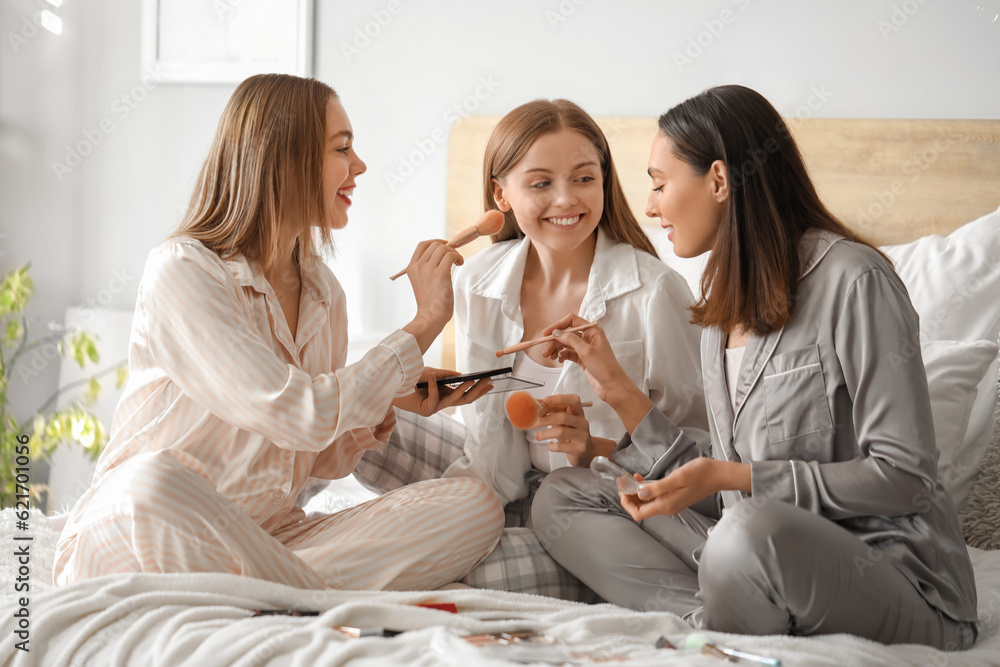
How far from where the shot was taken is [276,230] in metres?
1.46

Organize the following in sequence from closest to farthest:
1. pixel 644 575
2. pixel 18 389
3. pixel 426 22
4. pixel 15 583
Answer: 1. pixel 15 583
2. pixel 644 575
3. pixel 426 22
4. pixel 18 389

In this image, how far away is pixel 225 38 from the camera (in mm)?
2762

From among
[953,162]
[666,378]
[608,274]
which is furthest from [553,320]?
[953,162]

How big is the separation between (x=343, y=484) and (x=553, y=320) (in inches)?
25.6

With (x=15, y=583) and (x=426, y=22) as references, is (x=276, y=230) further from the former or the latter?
(x=426, y=22)

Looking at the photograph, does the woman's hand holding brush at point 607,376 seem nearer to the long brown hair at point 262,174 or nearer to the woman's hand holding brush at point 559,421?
the woman's hand holding brush at point 559,421

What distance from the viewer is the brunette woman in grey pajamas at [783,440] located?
41.9 inches

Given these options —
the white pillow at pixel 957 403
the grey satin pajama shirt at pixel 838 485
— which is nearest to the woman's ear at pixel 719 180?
the grey satin pajama shirt at pixel 838 485

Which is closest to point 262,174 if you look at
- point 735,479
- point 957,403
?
point 735,479

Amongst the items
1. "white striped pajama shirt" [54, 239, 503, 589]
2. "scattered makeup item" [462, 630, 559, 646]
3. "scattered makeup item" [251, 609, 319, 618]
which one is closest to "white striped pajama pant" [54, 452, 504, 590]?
"white striped pajama shirt" [54, 239, 503, 589]

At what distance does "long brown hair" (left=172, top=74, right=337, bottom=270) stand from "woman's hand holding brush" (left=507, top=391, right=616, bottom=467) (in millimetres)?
486

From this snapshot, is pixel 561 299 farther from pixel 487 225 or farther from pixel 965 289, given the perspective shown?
pixel 965 289

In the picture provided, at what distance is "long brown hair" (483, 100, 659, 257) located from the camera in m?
1.75

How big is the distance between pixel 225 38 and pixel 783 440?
2.27 meters
